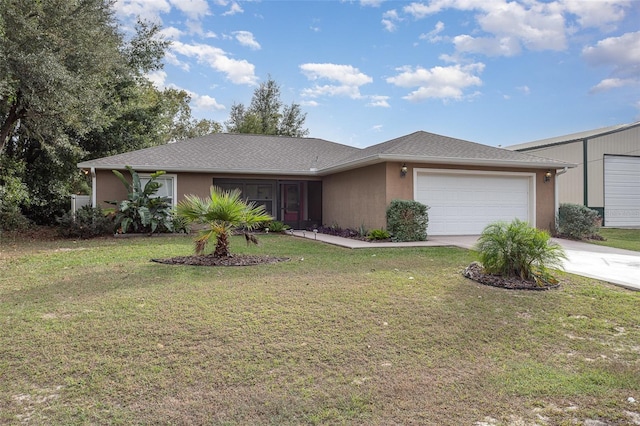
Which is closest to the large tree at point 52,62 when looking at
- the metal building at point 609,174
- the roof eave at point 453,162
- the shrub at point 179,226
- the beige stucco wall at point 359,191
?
the beige stucco wall at point 359,191

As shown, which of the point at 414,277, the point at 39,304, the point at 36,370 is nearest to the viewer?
the point at 36,370

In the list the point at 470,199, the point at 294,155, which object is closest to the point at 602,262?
the point at 470,199

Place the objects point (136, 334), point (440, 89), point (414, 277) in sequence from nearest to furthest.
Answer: point (136, 334) < point (414, 277) < point (440, 89)

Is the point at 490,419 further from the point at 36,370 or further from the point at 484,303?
the point at 36,370

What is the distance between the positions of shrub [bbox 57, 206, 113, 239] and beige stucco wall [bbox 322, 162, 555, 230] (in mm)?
7778

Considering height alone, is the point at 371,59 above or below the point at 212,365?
above

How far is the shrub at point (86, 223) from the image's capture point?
40.4ft

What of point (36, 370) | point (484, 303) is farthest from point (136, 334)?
point (484, 303)

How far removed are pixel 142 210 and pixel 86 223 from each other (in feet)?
6.21

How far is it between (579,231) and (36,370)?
13.6m

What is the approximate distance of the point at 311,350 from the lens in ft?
11.2

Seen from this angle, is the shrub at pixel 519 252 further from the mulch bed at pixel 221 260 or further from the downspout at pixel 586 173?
the downspout at pixel 586 173

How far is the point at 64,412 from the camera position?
247 centimetres

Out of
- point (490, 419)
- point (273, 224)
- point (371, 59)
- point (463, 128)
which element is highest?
point (371, 59)
